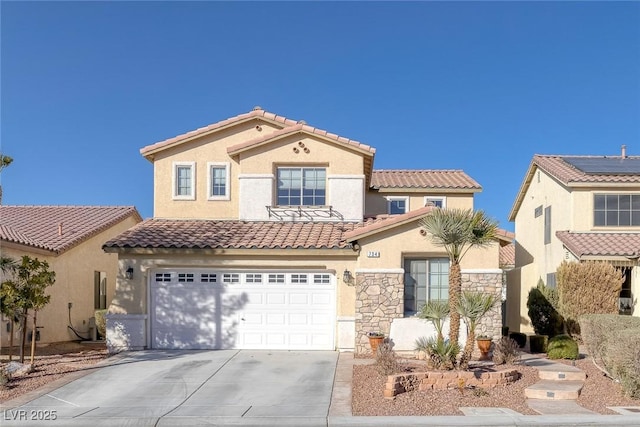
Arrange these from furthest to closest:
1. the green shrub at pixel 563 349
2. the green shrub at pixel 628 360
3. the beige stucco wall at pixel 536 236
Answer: the beige stucco wall at pixel 536 236
the green shrub at pixel 563 349
the green shrub at pixel 628 360

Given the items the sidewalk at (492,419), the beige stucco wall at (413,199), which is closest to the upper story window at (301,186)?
the beige stucco wall at (413,199)

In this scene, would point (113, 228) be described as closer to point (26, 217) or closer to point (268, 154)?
point (26, 217)

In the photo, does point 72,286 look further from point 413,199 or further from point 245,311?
point 413,199

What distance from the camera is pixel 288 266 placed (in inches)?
667

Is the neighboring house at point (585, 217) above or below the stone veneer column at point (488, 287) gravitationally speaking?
above

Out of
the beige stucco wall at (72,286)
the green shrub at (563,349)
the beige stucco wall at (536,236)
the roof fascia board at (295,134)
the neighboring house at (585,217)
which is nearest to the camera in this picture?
the green shrub at (563,349)

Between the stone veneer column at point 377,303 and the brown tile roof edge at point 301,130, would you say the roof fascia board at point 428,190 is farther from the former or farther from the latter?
the stone veneer column at point 377,303

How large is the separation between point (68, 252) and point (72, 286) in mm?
1305

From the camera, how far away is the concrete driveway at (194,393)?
9.98 metres

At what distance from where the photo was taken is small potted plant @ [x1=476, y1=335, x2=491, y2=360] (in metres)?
15.3

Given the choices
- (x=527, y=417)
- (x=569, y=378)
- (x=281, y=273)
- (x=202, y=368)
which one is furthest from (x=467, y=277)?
(x=202, y=368)

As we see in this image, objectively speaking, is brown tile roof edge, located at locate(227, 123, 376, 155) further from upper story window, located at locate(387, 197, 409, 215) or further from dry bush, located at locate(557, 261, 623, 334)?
dry bush, located at locate(557, 261, 623, 334)

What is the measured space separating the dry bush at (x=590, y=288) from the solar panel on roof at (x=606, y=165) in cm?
463

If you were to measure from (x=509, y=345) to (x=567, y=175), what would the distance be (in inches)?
356
